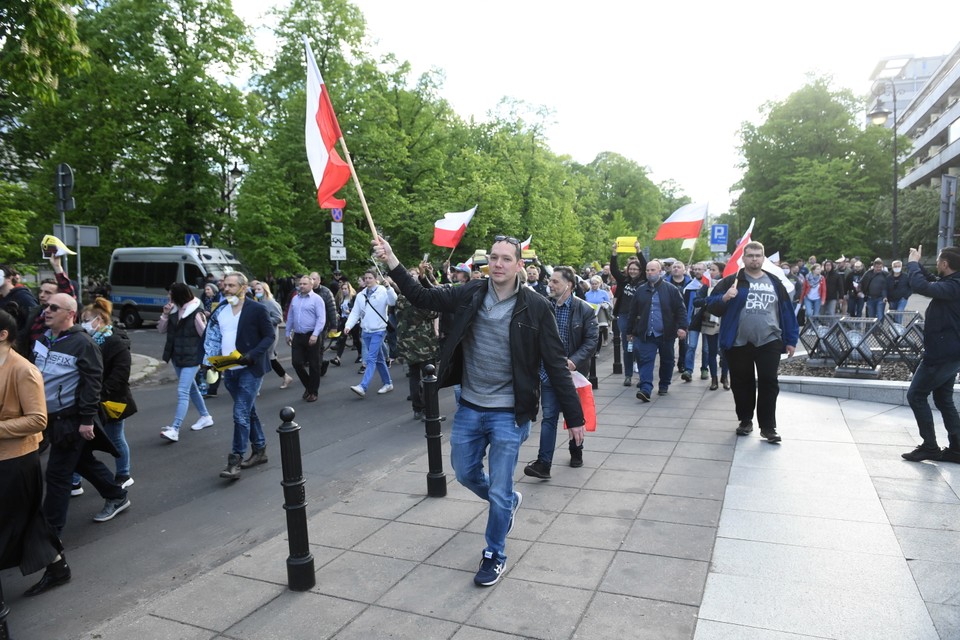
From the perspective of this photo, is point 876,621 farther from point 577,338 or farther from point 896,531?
point 577,338

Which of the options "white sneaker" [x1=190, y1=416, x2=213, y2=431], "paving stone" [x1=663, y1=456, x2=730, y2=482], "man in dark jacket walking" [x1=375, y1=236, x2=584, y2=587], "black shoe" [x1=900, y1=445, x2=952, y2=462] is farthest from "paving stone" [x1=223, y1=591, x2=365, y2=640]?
"black shoe" [x1=900, y1=445, x2=952, y2=462]

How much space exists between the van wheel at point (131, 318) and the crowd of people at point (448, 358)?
14.6 metres

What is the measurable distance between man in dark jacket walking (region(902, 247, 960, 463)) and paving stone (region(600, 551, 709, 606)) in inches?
134

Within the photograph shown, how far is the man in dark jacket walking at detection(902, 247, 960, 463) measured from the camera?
19.6 ft

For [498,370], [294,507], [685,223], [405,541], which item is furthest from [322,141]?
[685,223]

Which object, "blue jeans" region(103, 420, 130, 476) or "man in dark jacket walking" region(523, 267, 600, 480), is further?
"man in dark jacket walking" region(523, 267, 600, 480)

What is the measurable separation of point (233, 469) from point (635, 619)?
4.25 metres

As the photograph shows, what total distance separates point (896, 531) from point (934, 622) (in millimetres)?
1299

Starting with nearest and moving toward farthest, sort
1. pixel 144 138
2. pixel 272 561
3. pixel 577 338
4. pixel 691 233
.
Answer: pixel 272 561 → pixel 577 338 → pixel 691 233 → pixel 144 138

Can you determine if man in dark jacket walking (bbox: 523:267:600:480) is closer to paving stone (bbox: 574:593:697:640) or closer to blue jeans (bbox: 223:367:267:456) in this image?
paving stone (bbox: 574:593:697:640)

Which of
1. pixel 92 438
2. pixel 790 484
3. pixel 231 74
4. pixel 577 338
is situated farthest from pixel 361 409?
pixel 231 74

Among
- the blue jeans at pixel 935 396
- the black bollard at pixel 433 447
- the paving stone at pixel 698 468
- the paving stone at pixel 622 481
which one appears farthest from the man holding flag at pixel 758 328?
the black bollard at pixel 433 447

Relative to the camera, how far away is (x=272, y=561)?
4.48 meters

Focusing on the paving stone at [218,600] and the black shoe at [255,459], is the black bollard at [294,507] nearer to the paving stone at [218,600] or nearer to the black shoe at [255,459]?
the paving stone at [218,600]
